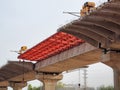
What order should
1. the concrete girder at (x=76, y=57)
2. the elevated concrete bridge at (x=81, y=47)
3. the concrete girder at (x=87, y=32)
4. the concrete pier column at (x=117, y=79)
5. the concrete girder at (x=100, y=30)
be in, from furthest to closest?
the concrete girder at (x=76, y=57) → the concrete pier column at (x=117, y=79) → the concrete girder at (x=87, y=32) → the concrete girder at (x=100, y=30) → the elevated concrete bridge at (x=81, y=47)

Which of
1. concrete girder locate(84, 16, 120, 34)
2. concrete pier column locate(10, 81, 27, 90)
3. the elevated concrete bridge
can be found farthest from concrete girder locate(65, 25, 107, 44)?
concrete pier column locate(10, 81, 27, 90)

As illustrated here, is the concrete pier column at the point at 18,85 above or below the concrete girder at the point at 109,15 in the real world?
below

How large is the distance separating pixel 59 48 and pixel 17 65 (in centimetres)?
2237

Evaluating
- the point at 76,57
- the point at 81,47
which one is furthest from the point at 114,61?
the point at 76,57

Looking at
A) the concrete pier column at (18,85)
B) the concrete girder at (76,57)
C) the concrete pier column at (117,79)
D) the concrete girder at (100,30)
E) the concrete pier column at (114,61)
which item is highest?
the concrete girder at (100,30)

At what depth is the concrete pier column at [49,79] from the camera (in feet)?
250

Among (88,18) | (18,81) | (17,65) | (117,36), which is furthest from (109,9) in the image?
(18,81)

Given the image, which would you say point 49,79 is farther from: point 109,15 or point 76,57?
point 109,15

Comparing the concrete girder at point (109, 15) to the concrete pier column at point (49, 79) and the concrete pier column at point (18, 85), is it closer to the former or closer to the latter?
the concrete pier column at point (49, 79)

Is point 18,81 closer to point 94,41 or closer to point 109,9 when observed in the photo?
point 94,41

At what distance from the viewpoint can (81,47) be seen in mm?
48188

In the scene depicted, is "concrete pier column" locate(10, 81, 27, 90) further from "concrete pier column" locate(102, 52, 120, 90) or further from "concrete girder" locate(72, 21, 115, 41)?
"concrete girder" locate(72, 21, 115, 41)

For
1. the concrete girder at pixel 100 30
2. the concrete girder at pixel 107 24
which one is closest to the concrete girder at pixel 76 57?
the concrete girder at pixel 100 30

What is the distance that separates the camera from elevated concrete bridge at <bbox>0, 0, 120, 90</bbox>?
31.9 meters
